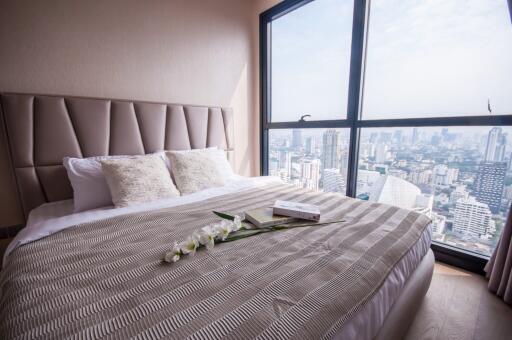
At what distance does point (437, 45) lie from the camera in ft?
5.66

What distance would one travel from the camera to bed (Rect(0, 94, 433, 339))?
1.97 ft

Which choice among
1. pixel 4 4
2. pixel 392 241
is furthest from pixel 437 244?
pixel 4 4

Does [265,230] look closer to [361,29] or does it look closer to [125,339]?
[125,339]

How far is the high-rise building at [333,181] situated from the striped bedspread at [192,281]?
1220mm

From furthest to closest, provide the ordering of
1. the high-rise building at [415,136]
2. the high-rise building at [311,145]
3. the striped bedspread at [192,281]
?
the high-rise building at [311,145]
the high-rise building at [415,136]
the striped bedspread at [192,281]

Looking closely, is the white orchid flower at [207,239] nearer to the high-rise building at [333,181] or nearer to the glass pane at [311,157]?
the glass pane at [311,157]

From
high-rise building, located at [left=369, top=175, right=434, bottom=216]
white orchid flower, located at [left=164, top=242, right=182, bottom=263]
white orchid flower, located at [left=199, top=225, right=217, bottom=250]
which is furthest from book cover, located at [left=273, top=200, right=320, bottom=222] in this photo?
high-rise building, located at [left=369, top=175, right=434, bottom=216]

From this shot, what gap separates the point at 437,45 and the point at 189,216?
2.25 metres

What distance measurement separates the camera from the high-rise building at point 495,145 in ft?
5.04

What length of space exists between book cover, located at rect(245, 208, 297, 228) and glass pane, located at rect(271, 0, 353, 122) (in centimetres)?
155

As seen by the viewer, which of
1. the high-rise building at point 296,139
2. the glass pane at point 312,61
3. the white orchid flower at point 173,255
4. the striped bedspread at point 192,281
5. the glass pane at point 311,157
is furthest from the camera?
the high-rise building at point 296,139

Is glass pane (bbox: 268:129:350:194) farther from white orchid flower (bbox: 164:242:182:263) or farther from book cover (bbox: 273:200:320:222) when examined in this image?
white orchid flower (bbox: 164:242:182:263)

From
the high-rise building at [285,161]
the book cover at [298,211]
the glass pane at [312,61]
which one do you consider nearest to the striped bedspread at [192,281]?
the book cover at [298,211]

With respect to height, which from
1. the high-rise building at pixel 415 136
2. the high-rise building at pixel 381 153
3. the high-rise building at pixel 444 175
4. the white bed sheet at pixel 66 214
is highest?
the high-rise building at pixel 415 136
